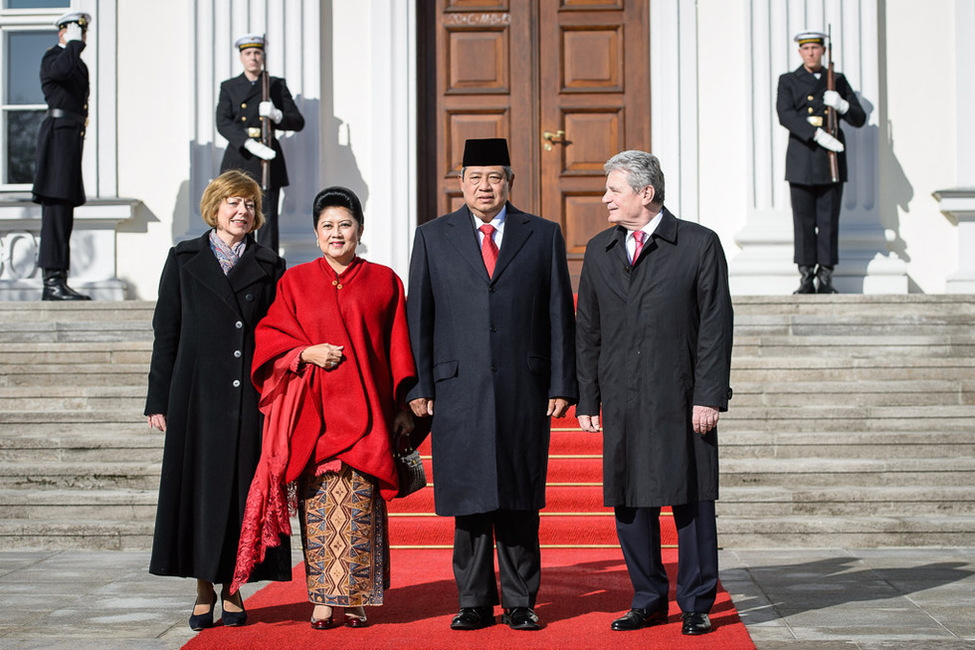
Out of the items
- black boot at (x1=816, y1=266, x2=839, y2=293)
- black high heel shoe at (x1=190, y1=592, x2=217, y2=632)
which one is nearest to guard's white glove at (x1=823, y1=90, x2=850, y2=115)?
black boot at (x1=816, y1=266, x2=839, y2=293)

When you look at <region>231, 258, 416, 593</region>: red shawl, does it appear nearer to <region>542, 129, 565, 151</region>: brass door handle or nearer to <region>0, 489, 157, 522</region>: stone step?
<region>0, 489, 157, 522</region>: stone step

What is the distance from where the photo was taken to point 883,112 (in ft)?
30.9

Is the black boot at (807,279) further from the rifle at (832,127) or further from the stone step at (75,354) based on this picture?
the stone step at (75,354)

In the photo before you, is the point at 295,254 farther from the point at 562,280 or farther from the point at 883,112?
the point at 562,280

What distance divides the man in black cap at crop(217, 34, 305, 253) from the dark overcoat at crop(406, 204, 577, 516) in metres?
4.49

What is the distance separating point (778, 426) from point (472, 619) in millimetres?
2992

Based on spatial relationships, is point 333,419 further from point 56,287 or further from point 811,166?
point 811,166

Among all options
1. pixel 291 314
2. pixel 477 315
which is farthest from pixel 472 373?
pixel 291 314

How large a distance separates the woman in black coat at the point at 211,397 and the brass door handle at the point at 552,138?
5.24 meters

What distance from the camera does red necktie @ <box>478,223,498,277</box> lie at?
15.2 feet

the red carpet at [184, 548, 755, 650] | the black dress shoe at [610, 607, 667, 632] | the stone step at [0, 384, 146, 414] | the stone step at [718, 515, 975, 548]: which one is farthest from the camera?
the stone step at [0, 384, 146, 414]

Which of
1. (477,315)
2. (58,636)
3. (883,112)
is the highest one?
(883,112)

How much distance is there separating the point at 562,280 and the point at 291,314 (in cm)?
100

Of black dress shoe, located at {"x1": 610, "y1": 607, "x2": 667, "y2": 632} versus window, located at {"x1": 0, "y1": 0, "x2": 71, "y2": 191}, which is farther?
window, located at {"x1": 0, "y1": 0, "x2": 71, "y2": 191}
